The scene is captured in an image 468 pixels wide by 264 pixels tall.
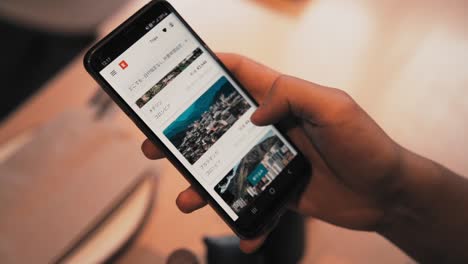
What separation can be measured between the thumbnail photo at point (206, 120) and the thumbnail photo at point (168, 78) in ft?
0.11

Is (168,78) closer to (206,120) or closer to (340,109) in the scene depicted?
(206,120)

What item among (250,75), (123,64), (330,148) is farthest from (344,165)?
(123,64)

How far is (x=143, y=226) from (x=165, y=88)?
173mm

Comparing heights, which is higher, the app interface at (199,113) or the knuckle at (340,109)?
the app interface at (199,113)

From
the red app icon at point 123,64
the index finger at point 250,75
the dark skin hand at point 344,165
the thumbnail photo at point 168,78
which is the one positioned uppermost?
the red app icon at point 123,64

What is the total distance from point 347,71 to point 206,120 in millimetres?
249

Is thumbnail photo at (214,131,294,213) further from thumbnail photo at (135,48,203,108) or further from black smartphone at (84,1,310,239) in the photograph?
thumbnail photo at (135,48,203,108)

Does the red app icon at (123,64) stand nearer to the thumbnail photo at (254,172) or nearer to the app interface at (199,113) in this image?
the app interface at (199,113)

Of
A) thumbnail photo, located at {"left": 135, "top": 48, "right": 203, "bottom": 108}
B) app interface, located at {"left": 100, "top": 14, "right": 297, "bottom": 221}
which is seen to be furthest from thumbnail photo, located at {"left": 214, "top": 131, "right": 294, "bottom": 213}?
thumbnail photo, located at {"left": 135, "top": 48, "right": 203, "bottom": 108}

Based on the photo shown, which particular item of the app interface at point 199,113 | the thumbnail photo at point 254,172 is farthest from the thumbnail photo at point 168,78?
the thumbnail photo at point 254,172

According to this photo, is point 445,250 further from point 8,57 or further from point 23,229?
point 8,57

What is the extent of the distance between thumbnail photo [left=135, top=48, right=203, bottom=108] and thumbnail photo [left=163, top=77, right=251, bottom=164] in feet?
0.11

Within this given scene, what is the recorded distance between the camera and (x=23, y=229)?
0.46 meters

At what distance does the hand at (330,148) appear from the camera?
0.42 m
